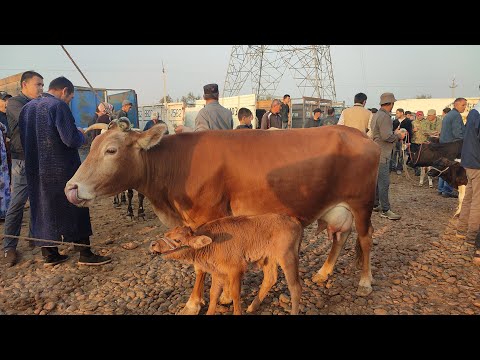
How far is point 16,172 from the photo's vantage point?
5.18 m

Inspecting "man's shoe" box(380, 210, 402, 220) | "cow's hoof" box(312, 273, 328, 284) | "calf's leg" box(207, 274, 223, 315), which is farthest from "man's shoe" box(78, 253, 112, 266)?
"man's shoe" box(380, 210, 402, 220)

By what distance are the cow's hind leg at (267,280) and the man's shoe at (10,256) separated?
12.5 ft

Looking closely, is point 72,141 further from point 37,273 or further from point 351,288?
point 351,288

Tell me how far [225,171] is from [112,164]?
1.19m

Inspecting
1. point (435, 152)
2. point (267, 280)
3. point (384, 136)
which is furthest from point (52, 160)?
point (435, 152)

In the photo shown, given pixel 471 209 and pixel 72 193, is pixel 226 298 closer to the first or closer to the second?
pixel 72 193

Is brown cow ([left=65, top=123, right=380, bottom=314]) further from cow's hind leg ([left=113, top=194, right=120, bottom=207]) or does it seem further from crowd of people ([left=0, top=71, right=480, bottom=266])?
cow's hind leg ([left=113, top=194, right=120, bottom=207])

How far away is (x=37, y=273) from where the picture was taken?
463cm

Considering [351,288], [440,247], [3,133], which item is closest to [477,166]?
[440,247]

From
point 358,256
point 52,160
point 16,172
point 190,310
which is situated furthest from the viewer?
point 16,172

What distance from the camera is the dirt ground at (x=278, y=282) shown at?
377 centimetres

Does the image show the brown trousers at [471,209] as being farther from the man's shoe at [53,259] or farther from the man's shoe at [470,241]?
the man's shoe at [53,259]

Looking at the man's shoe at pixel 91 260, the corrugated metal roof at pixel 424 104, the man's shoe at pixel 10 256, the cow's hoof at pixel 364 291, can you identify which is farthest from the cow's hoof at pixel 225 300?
the corrugated metal roof at pixel 424 104

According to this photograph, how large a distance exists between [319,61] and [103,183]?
36069 mm
